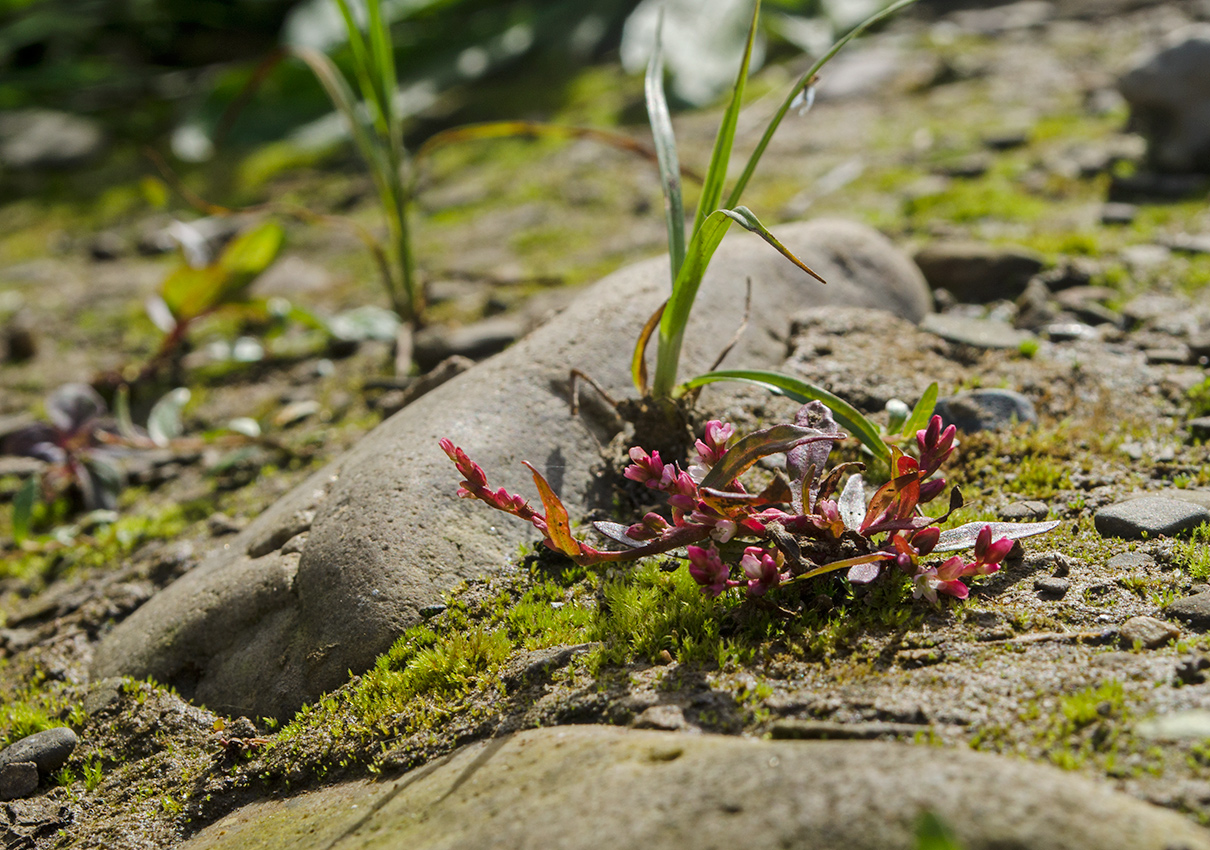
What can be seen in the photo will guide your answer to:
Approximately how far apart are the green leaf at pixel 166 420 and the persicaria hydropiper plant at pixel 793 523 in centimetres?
214

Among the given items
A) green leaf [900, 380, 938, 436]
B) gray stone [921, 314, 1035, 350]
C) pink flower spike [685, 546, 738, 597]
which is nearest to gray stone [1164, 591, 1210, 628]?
green leaf [900, 380, 938, 436]

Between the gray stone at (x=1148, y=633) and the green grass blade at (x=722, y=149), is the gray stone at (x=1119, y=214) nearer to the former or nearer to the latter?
Answer: the green grass blade at (x=722, y=149)

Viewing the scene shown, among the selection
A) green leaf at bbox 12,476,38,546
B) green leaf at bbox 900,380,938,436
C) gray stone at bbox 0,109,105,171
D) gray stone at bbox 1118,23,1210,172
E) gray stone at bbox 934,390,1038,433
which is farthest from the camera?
gray stone at bbox 0,109,105,171

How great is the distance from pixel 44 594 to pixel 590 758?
250 centimetres

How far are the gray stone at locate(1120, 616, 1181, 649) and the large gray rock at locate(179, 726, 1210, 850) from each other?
0.49 metres

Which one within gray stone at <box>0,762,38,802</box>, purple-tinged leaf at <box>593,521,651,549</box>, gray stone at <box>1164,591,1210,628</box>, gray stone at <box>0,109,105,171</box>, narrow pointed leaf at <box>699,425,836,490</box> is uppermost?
gray stone at <box>0,109,105,171</box>

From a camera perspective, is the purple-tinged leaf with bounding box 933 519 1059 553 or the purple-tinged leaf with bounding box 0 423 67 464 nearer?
the purple-tinged leaf with bounding box 933 519 1059 553

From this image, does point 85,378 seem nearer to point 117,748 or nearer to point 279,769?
point 117,748

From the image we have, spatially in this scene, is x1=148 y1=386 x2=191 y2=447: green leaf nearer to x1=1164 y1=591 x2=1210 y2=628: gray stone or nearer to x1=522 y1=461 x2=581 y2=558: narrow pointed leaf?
x1=522 y1=461 x2=581 y2=558: narrow pointed leaf

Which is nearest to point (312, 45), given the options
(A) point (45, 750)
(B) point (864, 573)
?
(A) point (45, 750)

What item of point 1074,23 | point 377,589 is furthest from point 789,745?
point 1074,23

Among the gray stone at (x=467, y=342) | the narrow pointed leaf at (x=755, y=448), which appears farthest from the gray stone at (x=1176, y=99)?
Answer: the narrow pointed leaf at (x=755, y=448)

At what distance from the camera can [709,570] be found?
6.55ft

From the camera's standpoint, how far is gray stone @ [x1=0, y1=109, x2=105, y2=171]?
738 cm
